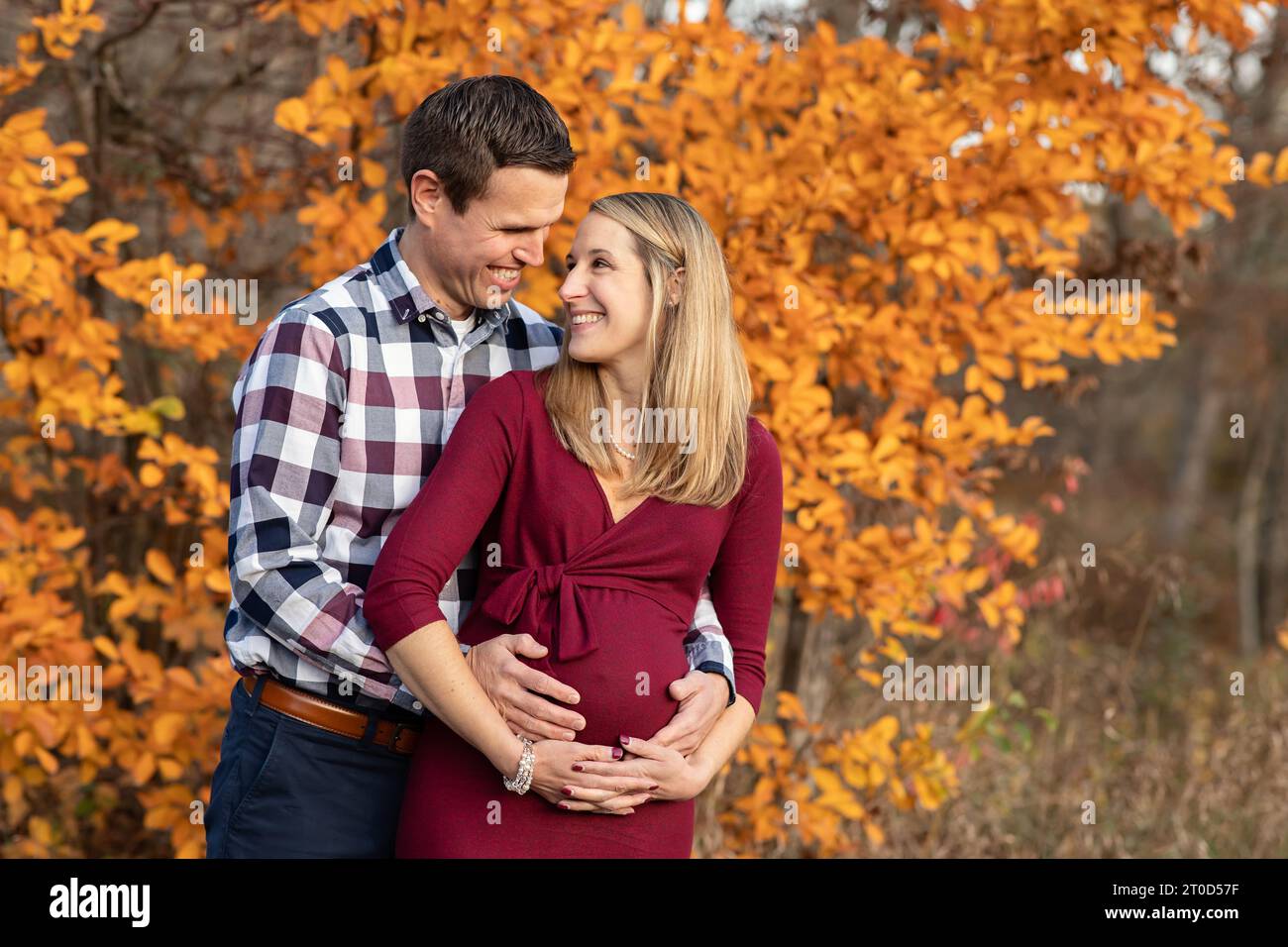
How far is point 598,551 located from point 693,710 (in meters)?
0.32

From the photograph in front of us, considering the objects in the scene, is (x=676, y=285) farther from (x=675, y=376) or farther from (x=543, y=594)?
(x=543, y=594)

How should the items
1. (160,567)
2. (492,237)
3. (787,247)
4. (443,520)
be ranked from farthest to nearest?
(160,567), (787,247), (492,237), (443,520)

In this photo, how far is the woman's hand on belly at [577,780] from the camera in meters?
→ 2.13

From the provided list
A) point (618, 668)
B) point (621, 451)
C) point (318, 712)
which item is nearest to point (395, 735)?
point (318, 712)

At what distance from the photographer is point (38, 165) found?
135 inches

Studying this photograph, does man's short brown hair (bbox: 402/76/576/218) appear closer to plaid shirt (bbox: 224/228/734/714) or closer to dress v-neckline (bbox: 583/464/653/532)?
plaid shirt (bbox: 224/228/734/714)

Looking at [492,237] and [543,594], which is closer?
[543,594]

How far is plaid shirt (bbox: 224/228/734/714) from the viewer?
7.03 feet

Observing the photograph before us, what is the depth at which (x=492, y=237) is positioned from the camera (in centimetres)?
232

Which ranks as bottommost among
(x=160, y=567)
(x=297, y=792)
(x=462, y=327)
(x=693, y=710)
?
(x=297, y=792)

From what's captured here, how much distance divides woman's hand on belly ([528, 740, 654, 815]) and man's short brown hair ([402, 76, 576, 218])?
974 millimetres
